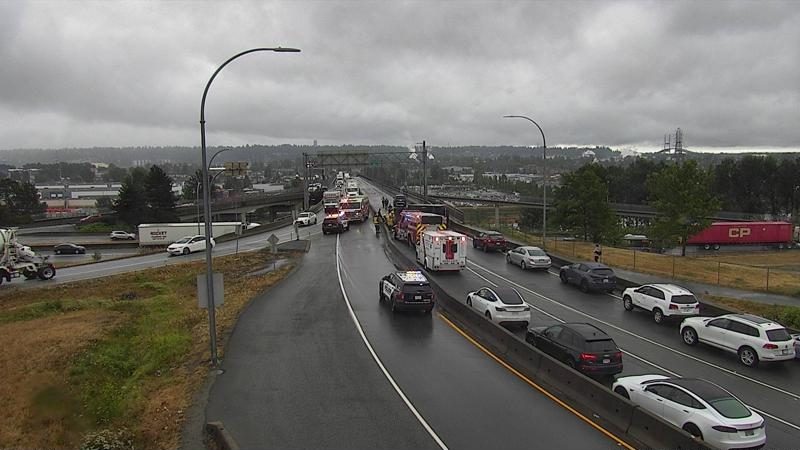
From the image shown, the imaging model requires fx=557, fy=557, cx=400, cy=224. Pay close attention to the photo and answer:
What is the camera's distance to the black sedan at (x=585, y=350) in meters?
15.4

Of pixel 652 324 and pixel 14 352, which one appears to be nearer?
pixel 14 352

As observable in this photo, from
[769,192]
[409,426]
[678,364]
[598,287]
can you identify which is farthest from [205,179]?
[769,192]

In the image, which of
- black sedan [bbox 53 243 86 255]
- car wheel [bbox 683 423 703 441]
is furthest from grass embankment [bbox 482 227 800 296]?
black sedan [bbox 53 243 86 255]

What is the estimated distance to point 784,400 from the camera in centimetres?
1463

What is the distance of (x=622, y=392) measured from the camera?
13.5 metres

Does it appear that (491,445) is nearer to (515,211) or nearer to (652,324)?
(652,324)

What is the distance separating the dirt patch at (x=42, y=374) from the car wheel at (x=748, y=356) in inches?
741

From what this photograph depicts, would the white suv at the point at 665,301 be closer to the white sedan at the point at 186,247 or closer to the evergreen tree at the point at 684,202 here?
the evergreen tree at the point at 684,202

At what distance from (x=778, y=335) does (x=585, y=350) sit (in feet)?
21.9

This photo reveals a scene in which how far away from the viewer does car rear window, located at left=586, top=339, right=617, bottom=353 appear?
15508 millimetres

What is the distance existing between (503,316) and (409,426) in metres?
9.31

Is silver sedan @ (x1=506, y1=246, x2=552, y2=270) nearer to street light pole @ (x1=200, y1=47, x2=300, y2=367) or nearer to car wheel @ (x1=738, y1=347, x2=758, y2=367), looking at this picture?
car wheel @ (x1=738, y1=347, x2=758, y2=367)

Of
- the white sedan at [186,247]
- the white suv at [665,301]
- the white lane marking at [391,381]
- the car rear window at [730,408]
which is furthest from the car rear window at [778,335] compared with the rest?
the white sedan at [186,247]

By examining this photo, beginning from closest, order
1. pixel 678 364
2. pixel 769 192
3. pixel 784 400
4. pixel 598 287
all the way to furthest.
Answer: pixel 784 400
pixel 678 364
pixel 598 287
pixel 769 192
